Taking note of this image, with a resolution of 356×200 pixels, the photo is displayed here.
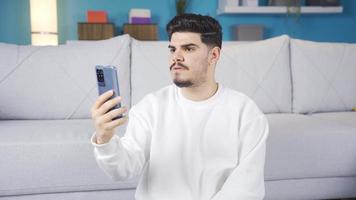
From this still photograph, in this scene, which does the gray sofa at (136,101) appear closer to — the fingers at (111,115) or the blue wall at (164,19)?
the fingers at (111,115)

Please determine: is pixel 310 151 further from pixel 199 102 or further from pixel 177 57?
pixel 177 57

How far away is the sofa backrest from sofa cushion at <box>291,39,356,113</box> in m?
0.06

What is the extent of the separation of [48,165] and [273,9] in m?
2.64

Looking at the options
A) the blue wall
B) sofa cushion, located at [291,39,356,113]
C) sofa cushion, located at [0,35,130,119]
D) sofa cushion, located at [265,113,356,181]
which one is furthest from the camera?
the blue wall

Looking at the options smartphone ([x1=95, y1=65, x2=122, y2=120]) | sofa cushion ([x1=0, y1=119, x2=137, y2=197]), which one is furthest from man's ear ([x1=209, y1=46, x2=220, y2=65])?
sofa cushion ([x1=0, y1=119, x2=137, y2=197])

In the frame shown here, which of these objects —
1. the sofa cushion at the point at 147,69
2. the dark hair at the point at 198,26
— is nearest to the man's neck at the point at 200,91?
the dark hair at the point at 198,26

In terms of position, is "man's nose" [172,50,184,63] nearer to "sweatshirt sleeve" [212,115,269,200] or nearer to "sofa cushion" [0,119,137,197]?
"sweatshirt sleeve" [212,115,269,200]

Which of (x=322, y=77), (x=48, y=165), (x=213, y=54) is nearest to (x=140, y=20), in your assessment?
(x=322, y=77)

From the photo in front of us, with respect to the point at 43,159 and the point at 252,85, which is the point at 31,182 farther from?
the point at 252,85

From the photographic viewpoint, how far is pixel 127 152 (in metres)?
0.91

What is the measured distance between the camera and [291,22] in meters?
3.56

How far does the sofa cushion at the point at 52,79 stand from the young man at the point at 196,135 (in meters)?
0.90

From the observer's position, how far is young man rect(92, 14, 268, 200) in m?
0.94

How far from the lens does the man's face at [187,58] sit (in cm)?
92
